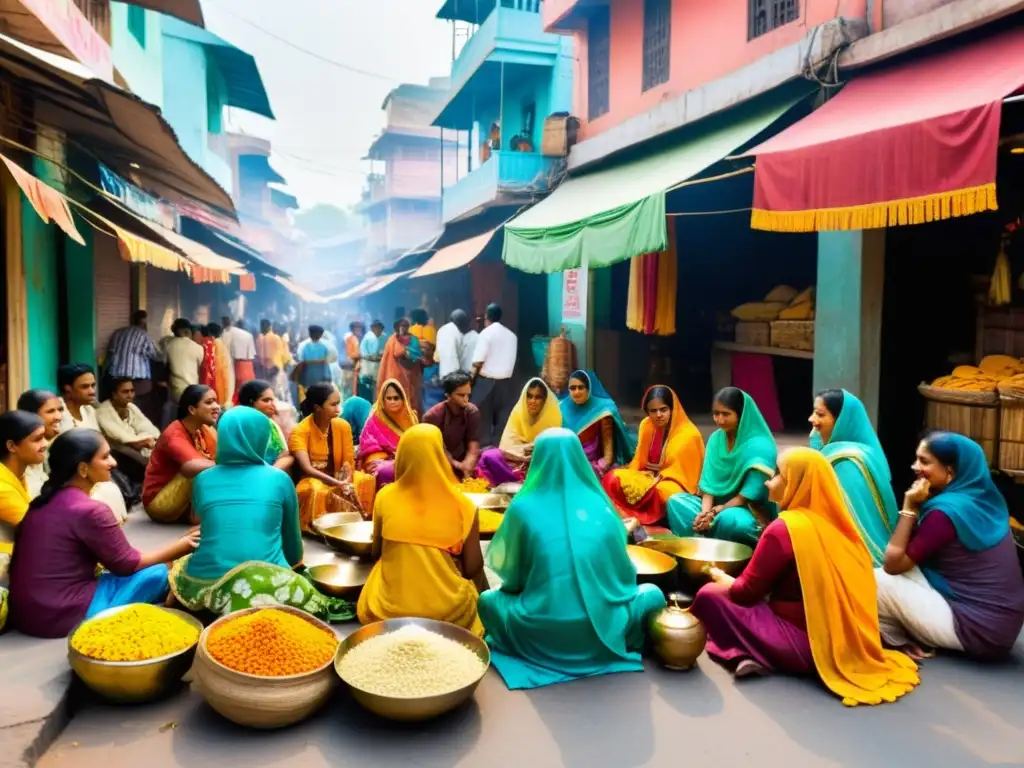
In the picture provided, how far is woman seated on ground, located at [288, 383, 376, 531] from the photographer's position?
19.0 feet

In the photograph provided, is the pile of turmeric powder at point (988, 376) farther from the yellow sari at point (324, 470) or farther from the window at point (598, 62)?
the window at point (598, 62)

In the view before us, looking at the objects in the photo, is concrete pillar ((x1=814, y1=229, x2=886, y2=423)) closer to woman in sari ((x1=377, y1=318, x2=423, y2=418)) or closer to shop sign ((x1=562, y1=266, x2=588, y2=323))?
shop sign ((x1=562, y1=266, x2=588, y2=323))

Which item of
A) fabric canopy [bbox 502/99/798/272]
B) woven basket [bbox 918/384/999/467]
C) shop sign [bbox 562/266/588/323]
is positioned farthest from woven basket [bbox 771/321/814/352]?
shop sign [bbox 562/266/588/323]

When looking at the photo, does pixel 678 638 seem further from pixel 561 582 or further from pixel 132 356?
pixel 132 356

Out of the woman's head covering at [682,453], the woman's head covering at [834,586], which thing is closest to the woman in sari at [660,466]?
the woman's head covering at [682,453]

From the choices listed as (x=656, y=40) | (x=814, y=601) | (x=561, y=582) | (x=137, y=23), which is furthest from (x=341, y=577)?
(x=137, y=23)

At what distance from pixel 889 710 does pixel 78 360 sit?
7.81 metres

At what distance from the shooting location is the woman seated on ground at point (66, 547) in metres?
3.39

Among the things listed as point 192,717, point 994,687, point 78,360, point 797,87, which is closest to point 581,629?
point 192,717

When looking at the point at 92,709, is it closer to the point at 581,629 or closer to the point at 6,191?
the point at 581,629

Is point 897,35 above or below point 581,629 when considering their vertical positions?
above

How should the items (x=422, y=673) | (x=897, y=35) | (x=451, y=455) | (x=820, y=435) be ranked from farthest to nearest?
1. (x=451, y=455)
2. (x=897, y=35)
3. (x=820, y=435)
4. (x=422, y=673)

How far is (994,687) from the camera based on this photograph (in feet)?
11.4

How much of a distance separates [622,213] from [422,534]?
3896 mm
